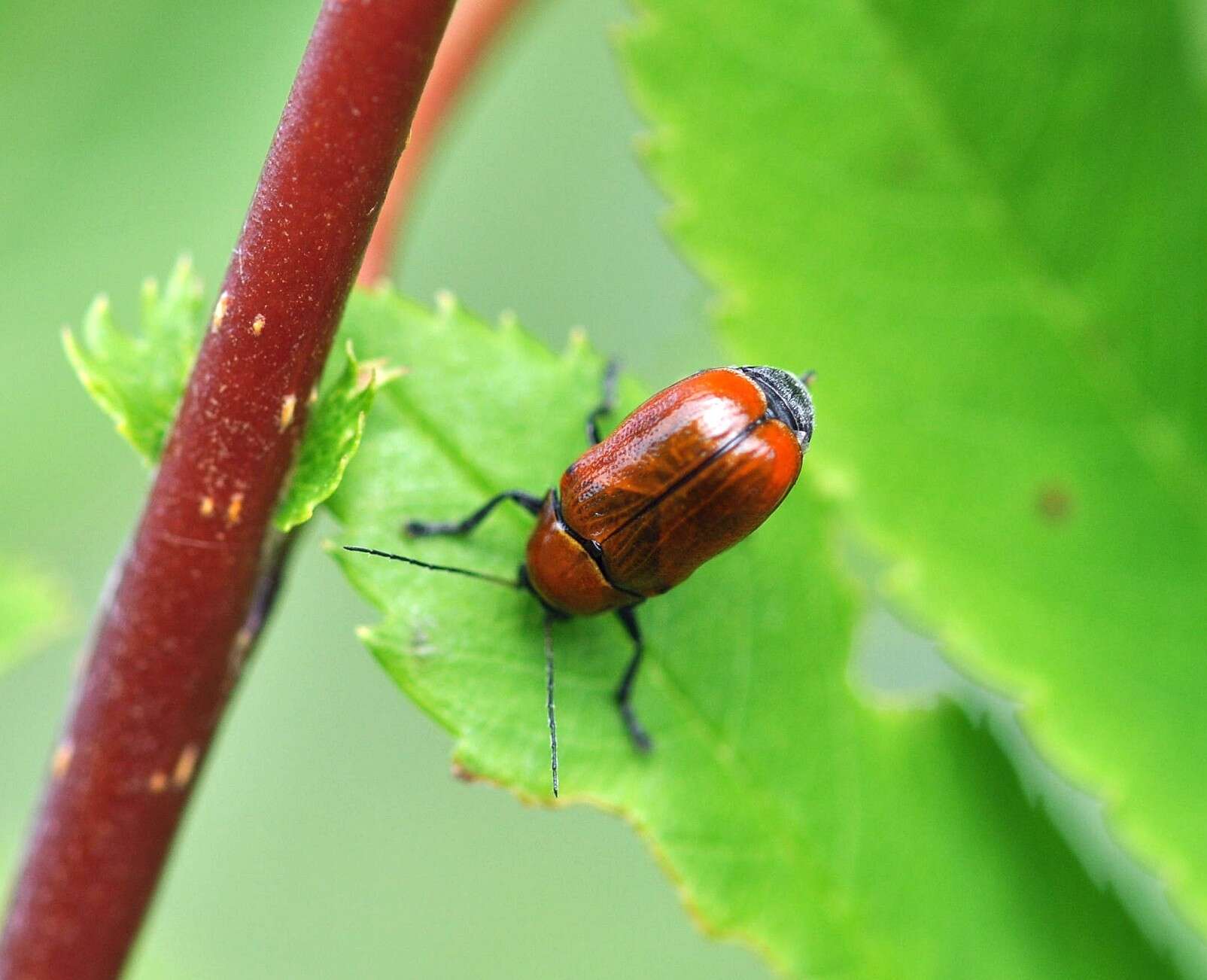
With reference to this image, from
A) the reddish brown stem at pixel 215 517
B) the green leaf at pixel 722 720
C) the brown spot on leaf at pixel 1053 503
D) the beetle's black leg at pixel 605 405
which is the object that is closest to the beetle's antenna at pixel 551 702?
the green leaf at pixel 722 720

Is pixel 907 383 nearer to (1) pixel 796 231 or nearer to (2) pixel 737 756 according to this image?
(1) pixel 796 231

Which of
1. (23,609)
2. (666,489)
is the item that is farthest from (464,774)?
(23,609)

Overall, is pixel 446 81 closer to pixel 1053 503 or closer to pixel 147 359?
pixel 147 359

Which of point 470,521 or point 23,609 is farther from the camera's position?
point 23,609

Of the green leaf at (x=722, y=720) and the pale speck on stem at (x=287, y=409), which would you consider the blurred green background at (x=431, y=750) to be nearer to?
the green leaf at (x=722, y=720)

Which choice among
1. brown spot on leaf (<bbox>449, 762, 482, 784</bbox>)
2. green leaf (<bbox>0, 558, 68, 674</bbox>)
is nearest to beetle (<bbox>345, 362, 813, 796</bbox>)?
brown spot on leaf (<bbox>449, 762, 482, 784</bbox>)

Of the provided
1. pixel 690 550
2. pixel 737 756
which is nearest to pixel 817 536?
pixel 690 550
